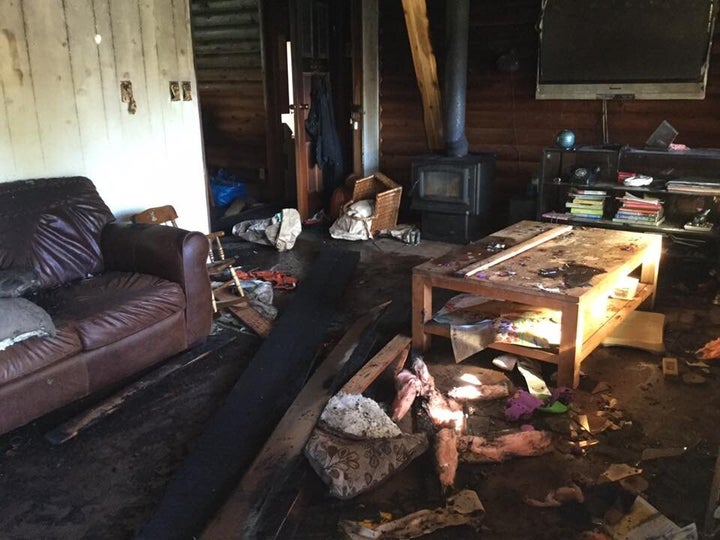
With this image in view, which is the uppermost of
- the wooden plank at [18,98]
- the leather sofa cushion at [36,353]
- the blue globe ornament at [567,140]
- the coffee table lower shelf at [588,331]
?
the wooden plank at [18,98]

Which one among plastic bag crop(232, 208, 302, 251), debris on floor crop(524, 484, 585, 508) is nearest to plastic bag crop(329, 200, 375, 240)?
plastic bag crop(232, 208, 302, 251)

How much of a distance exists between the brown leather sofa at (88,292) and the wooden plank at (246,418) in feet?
1.61

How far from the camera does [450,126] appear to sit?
5277 millimetres

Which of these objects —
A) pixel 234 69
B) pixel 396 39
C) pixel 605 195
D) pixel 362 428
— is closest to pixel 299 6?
pixel 396 39

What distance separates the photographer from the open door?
227 inches

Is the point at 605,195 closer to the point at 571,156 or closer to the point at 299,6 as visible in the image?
the point at 571,156

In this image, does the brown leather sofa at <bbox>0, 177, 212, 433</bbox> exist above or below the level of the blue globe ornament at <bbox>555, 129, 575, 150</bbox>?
below

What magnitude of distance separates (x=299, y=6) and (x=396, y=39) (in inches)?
38.7

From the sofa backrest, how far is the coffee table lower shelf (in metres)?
1.85

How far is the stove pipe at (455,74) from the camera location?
197 inches

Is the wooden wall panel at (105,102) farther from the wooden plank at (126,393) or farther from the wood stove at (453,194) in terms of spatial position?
the wood stove at (453,194)

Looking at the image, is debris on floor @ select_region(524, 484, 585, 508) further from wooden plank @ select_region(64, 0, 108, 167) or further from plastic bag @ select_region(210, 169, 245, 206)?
plastic bag @ select_region(210, 169, 245, 206)

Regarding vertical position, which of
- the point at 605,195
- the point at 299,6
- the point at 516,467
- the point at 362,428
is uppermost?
the point at 299,6

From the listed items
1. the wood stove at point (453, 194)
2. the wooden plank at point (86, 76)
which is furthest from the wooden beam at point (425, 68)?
the wooden plank at point (86, 76)
